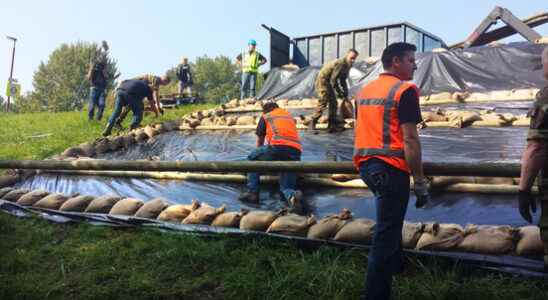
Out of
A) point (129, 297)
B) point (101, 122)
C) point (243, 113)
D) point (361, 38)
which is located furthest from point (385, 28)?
point (129, 297)

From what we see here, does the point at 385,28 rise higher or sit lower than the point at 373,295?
higher

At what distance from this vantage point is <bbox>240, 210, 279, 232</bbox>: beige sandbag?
4.27 m

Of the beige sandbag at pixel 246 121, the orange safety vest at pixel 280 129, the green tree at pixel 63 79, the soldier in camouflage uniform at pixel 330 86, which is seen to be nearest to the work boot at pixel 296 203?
the orange safety vest at pixel 280 129

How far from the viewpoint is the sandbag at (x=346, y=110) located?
9.16m

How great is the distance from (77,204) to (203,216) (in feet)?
6.29

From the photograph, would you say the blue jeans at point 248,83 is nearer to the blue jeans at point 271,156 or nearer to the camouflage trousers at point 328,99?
the camouflage trousers at point 328,99

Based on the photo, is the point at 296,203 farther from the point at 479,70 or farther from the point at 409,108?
the point at 479,70

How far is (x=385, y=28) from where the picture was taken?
14031 millimetres

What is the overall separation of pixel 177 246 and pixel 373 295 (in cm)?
199

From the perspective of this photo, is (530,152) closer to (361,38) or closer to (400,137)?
(400,137)

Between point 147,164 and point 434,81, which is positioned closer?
point 147,164

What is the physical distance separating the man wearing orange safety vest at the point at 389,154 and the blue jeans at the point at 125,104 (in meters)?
8.29

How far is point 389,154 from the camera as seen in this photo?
9.52 feet

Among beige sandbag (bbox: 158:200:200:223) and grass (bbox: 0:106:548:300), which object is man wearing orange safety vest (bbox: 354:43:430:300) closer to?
grass (bbox: 0:106:548:300)
